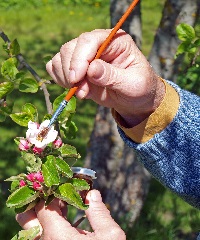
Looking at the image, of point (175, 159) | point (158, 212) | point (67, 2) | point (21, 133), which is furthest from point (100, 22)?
point (175, 159)

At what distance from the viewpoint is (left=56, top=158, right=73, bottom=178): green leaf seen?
1417mm

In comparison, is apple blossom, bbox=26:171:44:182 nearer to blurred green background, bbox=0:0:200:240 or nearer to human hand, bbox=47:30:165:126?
human hand, bbox=47:30:165:126

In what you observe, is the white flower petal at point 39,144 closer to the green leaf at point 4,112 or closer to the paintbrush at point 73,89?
the paintbrush at point 73,89

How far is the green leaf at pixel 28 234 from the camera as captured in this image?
144 centimetres

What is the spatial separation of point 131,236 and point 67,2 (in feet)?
16.4

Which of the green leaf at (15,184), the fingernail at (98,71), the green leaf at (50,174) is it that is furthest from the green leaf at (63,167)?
the fingernail at (98,71)

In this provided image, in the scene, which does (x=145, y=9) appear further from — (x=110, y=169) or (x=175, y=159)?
(x=175, y=159)

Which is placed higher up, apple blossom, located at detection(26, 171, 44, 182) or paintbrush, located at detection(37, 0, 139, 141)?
paintbrush, located at detection(37, 0, 139, 141)

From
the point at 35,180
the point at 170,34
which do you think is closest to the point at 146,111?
the point at 35,180

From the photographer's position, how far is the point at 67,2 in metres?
7.88

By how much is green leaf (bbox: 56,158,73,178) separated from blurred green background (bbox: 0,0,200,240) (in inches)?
86.5

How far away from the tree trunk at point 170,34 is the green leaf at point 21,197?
1781 millimetres

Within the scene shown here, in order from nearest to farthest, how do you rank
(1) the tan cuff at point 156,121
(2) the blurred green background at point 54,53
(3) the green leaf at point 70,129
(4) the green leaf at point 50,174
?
1. (4) the green leaf at point 50,174
2. (1) the tan cuff at point 156,121
3. (3) the green leaf at point 70,129
4. (2) the blurred green background at point 54,53

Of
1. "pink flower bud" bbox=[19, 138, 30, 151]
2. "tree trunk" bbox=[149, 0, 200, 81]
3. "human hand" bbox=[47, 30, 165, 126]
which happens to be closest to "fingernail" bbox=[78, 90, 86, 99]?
"human hand" bbox=[47, 30, 165, 126]
